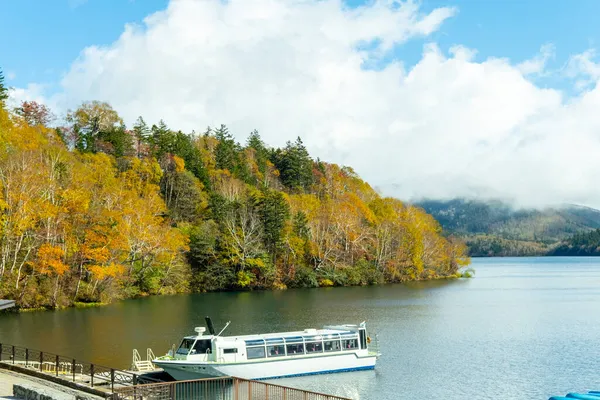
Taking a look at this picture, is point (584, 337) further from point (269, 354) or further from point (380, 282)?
point (380, 282)

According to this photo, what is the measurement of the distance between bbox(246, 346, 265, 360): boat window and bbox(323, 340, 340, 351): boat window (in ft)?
16.6

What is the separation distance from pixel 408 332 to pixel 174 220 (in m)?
65.8

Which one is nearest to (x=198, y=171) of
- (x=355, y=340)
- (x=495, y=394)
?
(x=355, y=340)

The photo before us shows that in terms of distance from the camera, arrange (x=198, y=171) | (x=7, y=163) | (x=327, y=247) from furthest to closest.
Result: (x=198, y=171), (x=327, y=247), (x=7, y=163)

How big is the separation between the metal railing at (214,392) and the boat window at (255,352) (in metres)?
2.56

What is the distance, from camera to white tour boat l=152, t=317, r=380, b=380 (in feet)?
123

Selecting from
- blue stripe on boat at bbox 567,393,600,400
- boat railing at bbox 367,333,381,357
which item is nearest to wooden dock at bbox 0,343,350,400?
blue stripe on boat at bbox 567,393,600,400

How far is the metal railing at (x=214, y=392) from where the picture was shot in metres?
25.2

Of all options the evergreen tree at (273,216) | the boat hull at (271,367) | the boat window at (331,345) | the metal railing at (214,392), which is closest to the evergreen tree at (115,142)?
the evergreen tree at (273,216)

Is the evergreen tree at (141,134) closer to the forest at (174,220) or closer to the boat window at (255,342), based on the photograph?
the forest at (174,220)

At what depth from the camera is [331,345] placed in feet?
140

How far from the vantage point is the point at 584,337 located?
52.8m

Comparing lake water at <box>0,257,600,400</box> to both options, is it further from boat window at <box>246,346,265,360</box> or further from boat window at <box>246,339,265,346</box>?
boat window at <box>246,339,265,346</box>

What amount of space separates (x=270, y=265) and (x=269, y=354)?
222 ft
